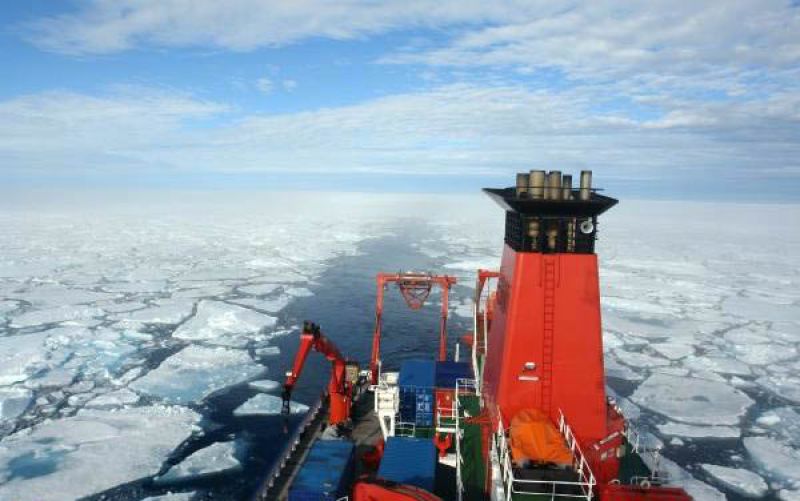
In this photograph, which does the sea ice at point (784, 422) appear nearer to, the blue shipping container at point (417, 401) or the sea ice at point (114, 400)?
the blue shipping container at point (417, 401)

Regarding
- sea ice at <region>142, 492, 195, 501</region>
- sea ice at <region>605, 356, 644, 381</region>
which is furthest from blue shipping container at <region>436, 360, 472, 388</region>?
sea ice at <region>605, 356, 644, 381</region>

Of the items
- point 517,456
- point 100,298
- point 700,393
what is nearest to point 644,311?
point 700,393

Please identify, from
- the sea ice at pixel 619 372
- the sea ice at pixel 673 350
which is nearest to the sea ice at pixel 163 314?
the sea ice at pixel 619 372

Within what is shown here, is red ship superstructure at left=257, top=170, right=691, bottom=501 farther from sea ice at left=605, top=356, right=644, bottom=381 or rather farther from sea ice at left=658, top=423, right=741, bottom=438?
sea ice at left=605, top=356, right=644, bottom=381

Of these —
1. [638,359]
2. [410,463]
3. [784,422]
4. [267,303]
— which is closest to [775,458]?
[784,422]

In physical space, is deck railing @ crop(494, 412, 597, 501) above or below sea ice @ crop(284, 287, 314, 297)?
above

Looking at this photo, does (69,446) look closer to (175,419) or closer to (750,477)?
(175,419)
